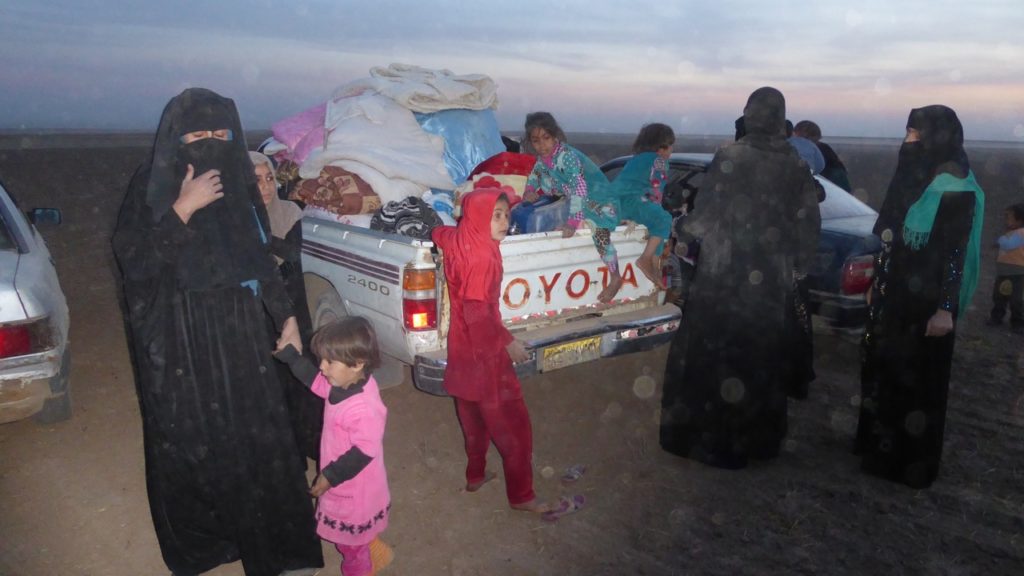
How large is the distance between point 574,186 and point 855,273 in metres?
2.64

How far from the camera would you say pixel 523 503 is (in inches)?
158

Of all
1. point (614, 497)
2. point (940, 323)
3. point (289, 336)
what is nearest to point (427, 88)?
point (289, 336)

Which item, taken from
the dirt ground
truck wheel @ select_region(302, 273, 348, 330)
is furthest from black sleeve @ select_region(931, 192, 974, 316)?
truck wheel @ select_region(302, 273, 348, 330)

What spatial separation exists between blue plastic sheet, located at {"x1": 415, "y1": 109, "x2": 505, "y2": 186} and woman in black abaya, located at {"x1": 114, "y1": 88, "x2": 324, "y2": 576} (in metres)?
3.21

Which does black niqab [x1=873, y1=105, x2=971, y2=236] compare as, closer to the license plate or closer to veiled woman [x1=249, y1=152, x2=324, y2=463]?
the license plate

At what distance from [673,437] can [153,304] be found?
324cm

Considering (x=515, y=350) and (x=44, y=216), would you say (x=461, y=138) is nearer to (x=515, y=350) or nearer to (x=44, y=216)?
(x=515, y=350)

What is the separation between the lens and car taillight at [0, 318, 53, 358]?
3834mm

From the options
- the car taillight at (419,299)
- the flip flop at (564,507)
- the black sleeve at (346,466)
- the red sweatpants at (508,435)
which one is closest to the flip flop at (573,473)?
the flip flop at (564,507)

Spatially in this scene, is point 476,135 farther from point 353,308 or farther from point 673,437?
point 673,437

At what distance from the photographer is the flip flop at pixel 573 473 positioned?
450 cm

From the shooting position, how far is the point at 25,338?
3896 millimetres

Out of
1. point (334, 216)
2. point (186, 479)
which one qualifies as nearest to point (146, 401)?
point (186, 479)

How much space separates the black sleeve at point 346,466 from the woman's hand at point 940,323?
3150 millimetres
